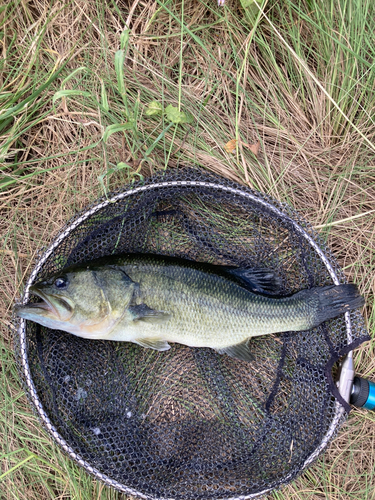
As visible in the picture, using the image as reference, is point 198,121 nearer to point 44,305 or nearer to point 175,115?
point 175,115

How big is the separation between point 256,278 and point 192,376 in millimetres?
887

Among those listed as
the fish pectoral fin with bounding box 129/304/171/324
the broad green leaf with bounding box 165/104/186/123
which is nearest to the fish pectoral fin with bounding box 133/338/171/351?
the fish pectoral fin with bounding box 129/304/171/324

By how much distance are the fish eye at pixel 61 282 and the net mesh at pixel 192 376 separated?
24 cm

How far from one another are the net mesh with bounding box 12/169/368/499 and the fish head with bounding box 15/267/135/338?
0.81 feet

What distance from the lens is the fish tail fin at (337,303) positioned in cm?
268

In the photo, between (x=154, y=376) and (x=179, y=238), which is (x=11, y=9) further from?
(x=154, y=376)

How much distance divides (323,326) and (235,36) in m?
2.34

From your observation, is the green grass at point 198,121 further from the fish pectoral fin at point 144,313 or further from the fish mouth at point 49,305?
the fish pectoral fin at point 144,313

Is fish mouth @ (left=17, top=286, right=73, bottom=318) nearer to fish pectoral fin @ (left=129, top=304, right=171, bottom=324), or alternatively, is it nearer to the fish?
the fish

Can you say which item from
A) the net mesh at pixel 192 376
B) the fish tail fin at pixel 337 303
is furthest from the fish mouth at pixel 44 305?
the fish tail fin at pixel 337 303

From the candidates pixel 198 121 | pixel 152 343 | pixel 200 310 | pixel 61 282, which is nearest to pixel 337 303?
pixel 200 310

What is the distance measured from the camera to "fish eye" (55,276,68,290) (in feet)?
8.10

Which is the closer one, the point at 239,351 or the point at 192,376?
the point at 239,351

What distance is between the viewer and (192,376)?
2887 mm
